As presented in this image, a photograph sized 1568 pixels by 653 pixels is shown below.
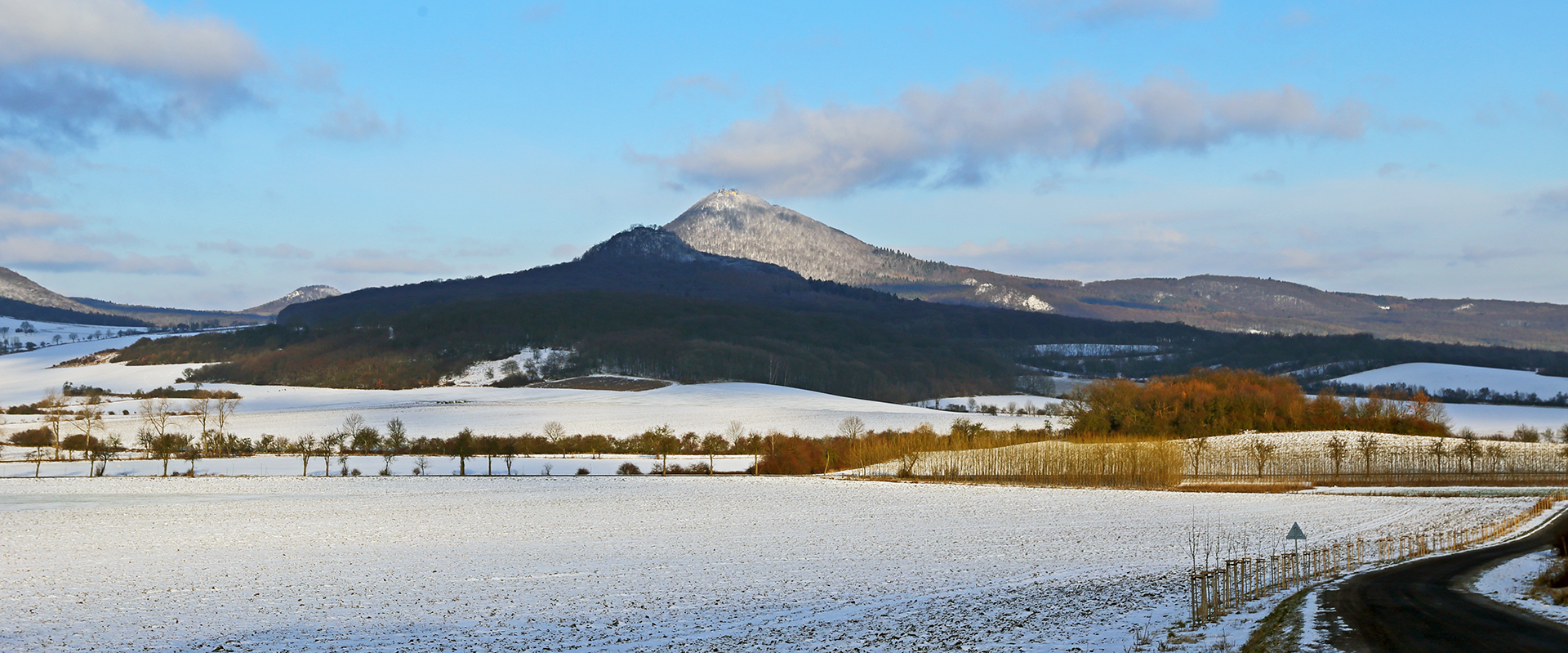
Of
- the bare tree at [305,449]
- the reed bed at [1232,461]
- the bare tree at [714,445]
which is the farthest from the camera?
the bare tree at [714,445]

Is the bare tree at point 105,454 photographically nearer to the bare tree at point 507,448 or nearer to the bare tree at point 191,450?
the bare tree at point 191,450

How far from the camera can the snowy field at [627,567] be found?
75.7ft

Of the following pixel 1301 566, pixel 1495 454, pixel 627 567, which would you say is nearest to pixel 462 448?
pixel 627 567

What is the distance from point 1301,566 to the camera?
33.2 m

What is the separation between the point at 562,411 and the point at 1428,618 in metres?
131

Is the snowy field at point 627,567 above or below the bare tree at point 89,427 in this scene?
below

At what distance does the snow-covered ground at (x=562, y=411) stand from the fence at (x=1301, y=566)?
8659 centimetres

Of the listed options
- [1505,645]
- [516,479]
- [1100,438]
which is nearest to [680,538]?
[1505,645]

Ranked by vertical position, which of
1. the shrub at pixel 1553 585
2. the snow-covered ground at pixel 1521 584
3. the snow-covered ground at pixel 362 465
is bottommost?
the snow-covered ground at pixel 362 465

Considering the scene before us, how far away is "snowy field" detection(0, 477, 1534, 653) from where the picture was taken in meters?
23.1

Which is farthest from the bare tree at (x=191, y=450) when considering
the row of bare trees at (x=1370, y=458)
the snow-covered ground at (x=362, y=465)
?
the row of bare trees at (x=1370, y=458)

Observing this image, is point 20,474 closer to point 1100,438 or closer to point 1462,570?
point 1100,438

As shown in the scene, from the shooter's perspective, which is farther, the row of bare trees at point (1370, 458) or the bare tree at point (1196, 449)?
the bare tree at point (1196, 449)

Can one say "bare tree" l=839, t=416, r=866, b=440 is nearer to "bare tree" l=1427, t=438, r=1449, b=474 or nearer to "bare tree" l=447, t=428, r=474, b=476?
"bare tree" l=447, t=428, r=474, b=476
